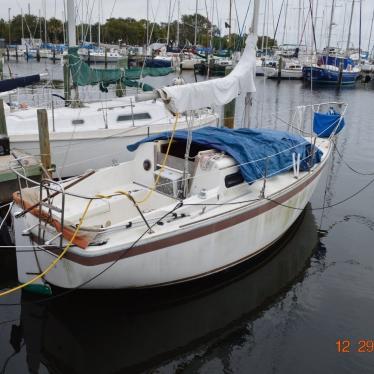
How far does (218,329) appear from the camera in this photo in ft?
26.2

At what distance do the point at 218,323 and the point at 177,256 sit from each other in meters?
1.51

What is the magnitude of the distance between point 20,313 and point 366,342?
20.4 feet

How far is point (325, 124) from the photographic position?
13.8m

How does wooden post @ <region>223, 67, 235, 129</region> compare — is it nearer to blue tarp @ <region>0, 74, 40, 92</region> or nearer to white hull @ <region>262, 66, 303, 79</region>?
blue tarp @ <region>0, 74, 40, 92</region>

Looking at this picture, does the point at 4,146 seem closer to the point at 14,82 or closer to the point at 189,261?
the point at 14,82

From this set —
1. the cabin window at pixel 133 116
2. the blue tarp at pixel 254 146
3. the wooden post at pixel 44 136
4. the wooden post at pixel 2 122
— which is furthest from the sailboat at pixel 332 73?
the wooden post at pixel 44 136

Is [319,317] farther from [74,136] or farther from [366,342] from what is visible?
[74,136]

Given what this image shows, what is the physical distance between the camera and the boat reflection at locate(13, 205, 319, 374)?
7168 mm

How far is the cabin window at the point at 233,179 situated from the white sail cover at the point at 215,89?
1.54m

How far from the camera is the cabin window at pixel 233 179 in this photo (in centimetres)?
Answer: 893

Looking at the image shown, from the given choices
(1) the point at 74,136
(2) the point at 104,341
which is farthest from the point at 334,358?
(1) the point at 74,136
